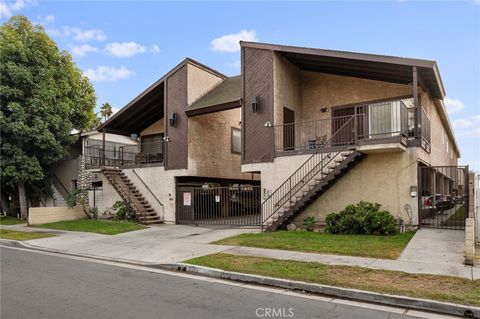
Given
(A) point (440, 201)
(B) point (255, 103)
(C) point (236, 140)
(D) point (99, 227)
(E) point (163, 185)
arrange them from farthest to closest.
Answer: (C) point (236, 140)
(E) point (163, 185)
(D) point (99, 227)
(A) point (440, 201)
(B) point (255, 103)

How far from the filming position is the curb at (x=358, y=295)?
A: 555 centimetres

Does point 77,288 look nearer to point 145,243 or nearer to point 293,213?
point 145,243

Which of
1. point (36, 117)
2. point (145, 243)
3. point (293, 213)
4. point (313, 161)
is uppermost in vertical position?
point (36, 117)

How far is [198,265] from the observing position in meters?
8.70

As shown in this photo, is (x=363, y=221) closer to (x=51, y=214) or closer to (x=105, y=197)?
(x=105, y=197)

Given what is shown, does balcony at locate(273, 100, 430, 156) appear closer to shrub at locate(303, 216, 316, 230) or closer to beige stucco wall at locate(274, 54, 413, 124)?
beige stucco wall at locate(274, 54, 413, 124)

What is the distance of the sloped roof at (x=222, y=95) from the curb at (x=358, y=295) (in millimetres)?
10814

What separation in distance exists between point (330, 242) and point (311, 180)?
12.3ft

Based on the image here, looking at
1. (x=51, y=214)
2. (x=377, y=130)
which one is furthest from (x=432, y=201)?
(x=51, y=214)

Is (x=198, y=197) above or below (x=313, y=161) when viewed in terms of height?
below

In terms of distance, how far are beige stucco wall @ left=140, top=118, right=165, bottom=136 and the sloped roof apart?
4.20 m

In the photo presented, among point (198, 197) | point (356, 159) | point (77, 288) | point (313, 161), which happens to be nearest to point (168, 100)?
point (198, 197)

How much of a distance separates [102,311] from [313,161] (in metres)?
10.2

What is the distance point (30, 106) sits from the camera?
68.4 ft
